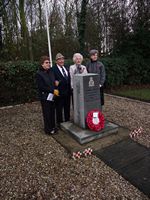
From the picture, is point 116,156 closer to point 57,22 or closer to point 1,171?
point 1,171

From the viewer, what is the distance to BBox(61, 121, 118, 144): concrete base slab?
386 centimetres

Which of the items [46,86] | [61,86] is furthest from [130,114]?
[46,86]

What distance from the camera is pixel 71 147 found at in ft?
12.2

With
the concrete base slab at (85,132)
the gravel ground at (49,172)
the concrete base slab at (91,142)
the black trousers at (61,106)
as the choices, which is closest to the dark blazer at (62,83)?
the black trousers at (61,106)

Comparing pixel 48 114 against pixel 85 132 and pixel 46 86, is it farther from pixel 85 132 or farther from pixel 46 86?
pixel 85 132

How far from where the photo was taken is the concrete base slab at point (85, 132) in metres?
3.86

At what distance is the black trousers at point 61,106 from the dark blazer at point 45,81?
0.51 meters

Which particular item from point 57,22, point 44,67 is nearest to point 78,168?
point 44,67

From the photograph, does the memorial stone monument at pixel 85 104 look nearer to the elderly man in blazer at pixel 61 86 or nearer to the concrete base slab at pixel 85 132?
the concrete base slab at pixel 85 132

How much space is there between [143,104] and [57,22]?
9.03 m

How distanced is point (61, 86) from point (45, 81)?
527mm

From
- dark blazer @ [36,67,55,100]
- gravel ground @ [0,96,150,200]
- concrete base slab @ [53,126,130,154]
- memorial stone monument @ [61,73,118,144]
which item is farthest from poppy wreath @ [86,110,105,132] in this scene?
dark blazer @ [36,67,55,100]

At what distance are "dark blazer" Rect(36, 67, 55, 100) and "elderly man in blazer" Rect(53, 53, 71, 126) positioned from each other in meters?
0.23

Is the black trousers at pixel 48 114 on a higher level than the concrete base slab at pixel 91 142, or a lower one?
higher
